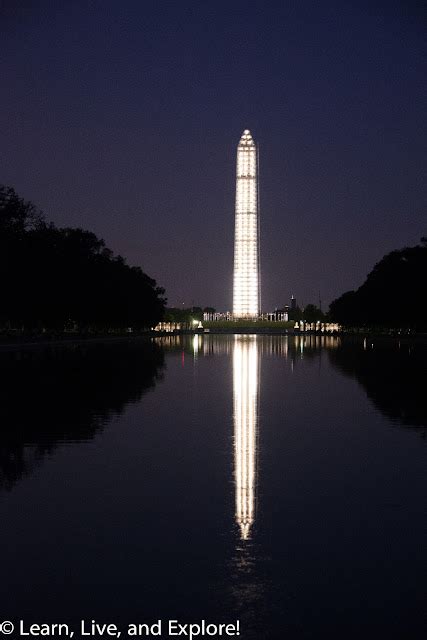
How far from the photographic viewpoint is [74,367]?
132 ft

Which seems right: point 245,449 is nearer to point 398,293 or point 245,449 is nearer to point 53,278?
point 53,278

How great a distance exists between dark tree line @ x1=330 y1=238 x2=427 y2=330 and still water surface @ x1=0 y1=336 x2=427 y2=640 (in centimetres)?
8552

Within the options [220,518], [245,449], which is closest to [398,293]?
[245,449]

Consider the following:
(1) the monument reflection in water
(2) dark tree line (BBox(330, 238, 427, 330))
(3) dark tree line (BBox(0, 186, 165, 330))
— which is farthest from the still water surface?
(2) dark tree line (BBox(330, 238, 427, 330))

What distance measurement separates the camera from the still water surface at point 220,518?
678cm

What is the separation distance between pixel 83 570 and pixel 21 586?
2.06 feet

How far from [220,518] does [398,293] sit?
104741 millimetres

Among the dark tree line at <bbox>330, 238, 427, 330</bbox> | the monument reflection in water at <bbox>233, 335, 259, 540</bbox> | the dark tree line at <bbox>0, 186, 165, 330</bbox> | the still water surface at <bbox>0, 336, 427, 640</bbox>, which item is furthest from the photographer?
the dark tree line at <bbox>330, 238, 427, 330</bbox>

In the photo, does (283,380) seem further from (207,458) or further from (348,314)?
(348,314)

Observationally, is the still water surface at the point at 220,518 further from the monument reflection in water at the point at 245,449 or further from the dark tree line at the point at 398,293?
the dark tree line at the point at 398,293

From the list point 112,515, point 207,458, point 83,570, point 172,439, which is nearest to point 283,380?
point 172,439

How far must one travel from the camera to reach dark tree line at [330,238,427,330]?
105 m

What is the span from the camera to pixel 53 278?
265ft

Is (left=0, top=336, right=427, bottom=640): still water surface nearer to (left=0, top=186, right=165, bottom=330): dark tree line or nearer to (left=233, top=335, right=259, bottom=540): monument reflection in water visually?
(left=233, top=335, right=259, bottom=540): monument reflection in water
